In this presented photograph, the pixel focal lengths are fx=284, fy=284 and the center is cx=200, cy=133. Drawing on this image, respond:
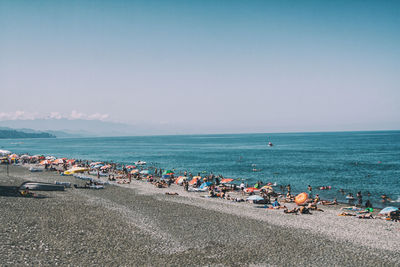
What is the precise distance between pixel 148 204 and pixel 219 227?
9416 mm

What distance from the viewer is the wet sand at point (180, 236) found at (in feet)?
45.8

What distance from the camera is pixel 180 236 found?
1733 centimetres

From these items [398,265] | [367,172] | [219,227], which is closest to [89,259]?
A: [219,227]

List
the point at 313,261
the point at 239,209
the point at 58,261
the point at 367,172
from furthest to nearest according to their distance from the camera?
the point at 367,172 → the point at 239,209 → the point at 313,261 → the point at 58,261

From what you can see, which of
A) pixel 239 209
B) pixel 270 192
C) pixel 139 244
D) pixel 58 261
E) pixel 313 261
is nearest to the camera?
pixel 58 261

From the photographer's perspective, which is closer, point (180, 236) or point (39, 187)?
point (180, 236)

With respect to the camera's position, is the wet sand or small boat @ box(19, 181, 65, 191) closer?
the wet sand

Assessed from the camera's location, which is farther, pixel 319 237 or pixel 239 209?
pixel 239 209

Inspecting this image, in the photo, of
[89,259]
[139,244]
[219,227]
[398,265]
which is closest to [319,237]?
[398,265]

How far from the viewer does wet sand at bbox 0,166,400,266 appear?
13953mm

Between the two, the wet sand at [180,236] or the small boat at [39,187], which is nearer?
the wet sand at [180,236]

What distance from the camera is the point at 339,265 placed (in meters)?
13.6

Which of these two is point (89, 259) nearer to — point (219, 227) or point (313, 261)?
point (219, 227)

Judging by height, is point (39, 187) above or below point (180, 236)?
above
